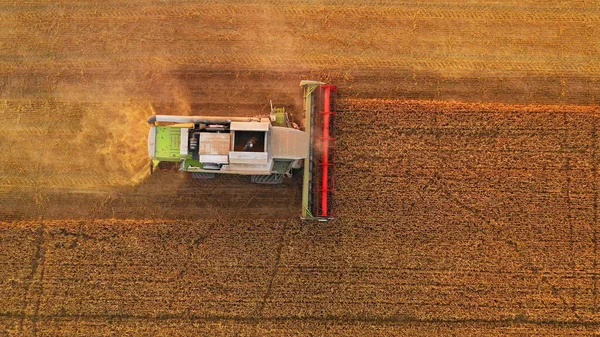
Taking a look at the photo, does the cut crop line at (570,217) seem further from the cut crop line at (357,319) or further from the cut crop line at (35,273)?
the cut crop line at (35,273)

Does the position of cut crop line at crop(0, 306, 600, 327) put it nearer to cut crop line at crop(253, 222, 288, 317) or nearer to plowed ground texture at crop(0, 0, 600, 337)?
plowed ground texture at crop(0, 0, 600, 337)

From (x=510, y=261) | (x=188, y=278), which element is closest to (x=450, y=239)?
(x=510, y=261)

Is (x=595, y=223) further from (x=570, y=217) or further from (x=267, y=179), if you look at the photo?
(x=267, y=179)

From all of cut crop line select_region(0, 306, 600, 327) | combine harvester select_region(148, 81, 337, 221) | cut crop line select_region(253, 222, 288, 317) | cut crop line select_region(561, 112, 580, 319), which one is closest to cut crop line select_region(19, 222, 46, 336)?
cut crop line select_region(0, 306, 600, 327)

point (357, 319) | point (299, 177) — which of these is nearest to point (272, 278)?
point (357, 319)

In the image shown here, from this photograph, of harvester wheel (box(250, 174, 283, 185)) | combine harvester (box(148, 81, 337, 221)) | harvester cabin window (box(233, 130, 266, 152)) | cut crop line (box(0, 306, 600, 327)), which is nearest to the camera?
combine harvester (box(148, 81, 337, 221))

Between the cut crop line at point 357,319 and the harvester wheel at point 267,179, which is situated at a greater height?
the harvester wheel at point 267,179

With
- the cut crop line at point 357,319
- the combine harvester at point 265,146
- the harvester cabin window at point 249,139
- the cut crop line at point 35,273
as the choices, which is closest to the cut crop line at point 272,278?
the cut crop line at point 357,319
